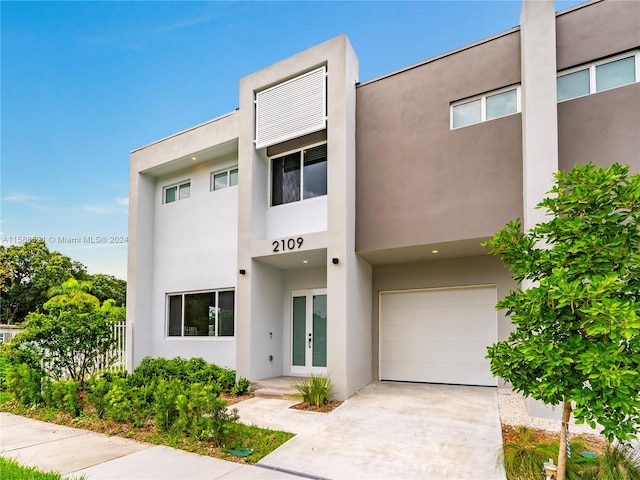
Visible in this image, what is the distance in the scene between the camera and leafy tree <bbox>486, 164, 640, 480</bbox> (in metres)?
3.44

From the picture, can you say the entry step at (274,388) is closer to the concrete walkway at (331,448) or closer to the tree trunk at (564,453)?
the concrete walkway at (331,448)

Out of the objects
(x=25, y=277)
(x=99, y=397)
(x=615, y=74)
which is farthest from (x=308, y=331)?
(x=25, y=277)

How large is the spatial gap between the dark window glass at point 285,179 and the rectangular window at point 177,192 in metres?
3.75

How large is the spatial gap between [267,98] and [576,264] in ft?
28.1

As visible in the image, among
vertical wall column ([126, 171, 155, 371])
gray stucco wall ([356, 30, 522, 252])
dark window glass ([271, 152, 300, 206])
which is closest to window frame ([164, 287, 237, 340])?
vertical wall column ([126, 171, 155, 371])

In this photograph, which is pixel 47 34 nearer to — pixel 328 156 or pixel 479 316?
pixel 328 156

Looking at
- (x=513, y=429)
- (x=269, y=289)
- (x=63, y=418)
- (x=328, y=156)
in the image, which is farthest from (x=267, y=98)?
(x=513, y=429)

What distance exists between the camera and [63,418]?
7.34m

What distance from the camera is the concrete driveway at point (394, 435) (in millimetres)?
4945

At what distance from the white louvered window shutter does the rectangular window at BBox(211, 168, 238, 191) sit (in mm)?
1940

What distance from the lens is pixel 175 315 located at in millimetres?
12742

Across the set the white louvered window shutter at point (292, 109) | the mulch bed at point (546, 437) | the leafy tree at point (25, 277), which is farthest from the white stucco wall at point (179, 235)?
the leafy tree at point (25, 277)

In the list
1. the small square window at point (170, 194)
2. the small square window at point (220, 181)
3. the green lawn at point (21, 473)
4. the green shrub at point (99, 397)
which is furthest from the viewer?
the small square window at point (170, 194)

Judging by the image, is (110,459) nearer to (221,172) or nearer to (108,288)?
(221,172)
